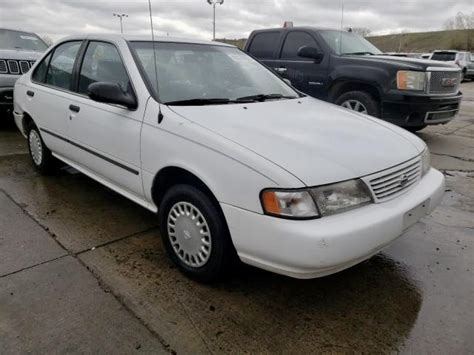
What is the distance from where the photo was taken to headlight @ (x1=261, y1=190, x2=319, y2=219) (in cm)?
219

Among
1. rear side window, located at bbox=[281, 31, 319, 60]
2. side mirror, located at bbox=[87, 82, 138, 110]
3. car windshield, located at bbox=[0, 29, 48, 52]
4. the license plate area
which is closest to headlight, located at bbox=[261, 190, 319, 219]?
the license plate area

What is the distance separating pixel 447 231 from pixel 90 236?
302cm

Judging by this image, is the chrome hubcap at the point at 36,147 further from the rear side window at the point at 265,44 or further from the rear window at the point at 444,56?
the rear window at the point at 444,56

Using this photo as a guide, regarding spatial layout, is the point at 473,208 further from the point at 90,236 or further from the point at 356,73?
the point at 90,236

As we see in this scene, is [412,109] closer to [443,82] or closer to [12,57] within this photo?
[443,82]

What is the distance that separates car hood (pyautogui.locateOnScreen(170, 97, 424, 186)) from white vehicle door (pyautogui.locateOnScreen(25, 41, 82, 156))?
167 centimetres

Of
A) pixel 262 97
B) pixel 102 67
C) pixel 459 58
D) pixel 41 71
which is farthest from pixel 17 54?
pixel 459 58

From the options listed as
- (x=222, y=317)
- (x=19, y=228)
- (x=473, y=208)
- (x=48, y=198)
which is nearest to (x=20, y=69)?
(x=48, y=198)

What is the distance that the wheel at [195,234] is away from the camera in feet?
8.29

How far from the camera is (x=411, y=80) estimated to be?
20.0ft

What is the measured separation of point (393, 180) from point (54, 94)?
3.25 metres

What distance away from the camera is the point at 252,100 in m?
3.30

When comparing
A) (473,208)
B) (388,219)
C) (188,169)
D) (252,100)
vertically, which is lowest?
(473,208)

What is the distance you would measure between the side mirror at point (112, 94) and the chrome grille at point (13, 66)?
16.5ft
